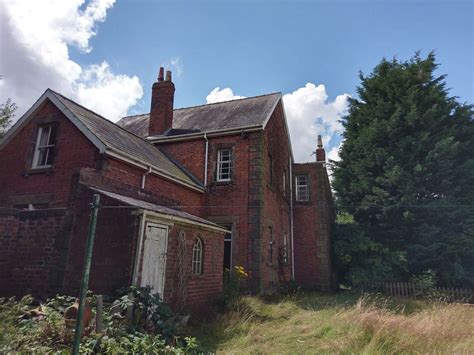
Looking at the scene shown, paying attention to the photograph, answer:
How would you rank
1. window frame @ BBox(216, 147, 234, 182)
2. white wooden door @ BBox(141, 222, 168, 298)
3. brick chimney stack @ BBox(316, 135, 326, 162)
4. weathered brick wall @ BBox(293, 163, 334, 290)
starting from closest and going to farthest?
white wooden door @ BBox(141, 222, 168, 298) < window frame @ BBox(216, 147, 234, 182) < weathered brick wall @ BBox(293, 163, 334, 290) < brick chimney stack @ BBox(316, 135, 326, 162)

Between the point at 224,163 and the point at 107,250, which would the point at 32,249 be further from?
the point at 224,163

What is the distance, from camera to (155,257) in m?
8.07

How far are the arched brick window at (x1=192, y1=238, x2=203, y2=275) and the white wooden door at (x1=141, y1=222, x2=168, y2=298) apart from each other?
153cm

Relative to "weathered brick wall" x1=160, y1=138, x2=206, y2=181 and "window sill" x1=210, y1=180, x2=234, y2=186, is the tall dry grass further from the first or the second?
"weathered brick wall" x1=160, y1=138, x2=206, y2=181

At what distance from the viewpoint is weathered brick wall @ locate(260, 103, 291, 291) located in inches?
568

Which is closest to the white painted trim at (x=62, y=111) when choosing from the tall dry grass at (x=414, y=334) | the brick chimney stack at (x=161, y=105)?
the brick chimney stack at (x=161, y=105)

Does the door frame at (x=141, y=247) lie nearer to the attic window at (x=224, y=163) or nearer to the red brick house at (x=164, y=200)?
the red brick house at (x=164, y=200)

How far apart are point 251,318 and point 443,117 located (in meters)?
16.2

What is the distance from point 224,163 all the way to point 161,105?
5475mm

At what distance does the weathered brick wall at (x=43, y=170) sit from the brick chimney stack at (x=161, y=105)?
21.0 feet

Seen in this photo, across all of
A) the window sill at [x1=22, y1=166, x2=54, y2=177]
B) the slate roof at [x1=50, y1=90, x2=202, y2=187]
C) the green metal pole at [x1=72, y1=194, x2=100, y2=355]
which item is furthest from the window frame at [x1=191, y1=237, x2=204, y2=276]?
the green metal pole at [x1=72, y1=194, x2=100, y2=355]

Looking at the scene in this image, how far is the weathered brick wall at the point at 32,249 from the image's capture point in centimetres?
832

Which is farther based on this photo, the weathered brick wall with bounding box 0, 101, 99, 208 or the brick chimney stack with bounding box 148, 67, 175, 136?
the brick chimney stack with bounding box 148, 67, 175, 136

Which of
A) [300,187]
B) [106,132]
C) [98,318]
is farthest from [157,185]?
[300,187]
